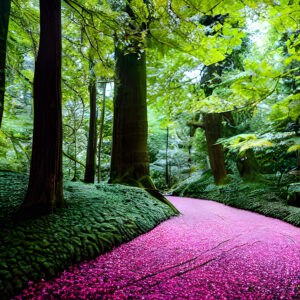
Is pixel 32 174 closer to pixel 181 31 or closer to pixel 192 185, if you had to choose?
pixel 181 31

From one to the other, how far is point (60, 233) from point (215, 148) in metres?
7.31

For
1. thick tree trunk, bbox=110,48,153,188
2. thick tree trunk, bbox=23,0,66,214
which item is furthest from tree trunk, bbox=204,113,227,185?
thick tree trunk, bbox=23,0,66,214

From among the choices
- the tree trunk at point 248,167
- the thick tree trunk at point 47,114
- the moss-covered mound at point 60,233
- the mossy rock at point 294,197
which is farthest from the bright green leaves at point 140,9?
the tree trunk at point 248,167

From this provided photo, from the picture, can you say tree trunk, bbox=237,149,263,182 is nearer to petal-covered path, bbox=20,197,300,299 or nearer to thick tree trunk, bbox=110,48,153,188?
thick tree trunk, bbox=110,48,153,188

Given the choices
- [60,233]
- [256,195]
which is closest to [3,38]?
[60,233]

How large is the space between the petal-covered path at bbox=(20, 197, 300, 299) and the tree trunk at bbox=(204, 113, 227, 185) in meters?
5.84

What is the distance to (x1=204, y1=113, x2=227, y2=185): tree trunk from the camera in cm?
798

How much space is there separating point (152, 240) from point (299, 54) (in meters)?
3.77

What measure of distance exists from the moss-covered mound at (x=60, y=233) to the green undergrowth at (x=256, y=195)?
277 centimetres

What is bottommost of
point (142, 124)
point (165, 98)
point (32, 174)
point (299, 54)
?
point (32, 174)

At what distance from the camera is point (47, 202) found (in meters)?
2.06

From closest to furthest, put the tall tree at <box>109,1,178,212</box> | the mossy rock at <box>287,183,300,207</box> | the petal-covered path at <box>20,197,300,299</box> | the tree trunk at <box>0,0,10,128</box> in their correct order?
the petal-covered path at <box>20,197,300,299</box>, the tree trunk at <box>0,0,10,128</box>, the mossy rock at <box>287,183,300,207</box>, the tall tree at <box>109,1,178,212</box>

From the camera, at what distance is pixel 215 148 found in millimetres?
7988

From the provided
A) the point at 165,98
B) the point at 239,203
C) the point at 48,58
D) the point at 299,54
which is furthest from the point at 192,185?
the point at 48,58
